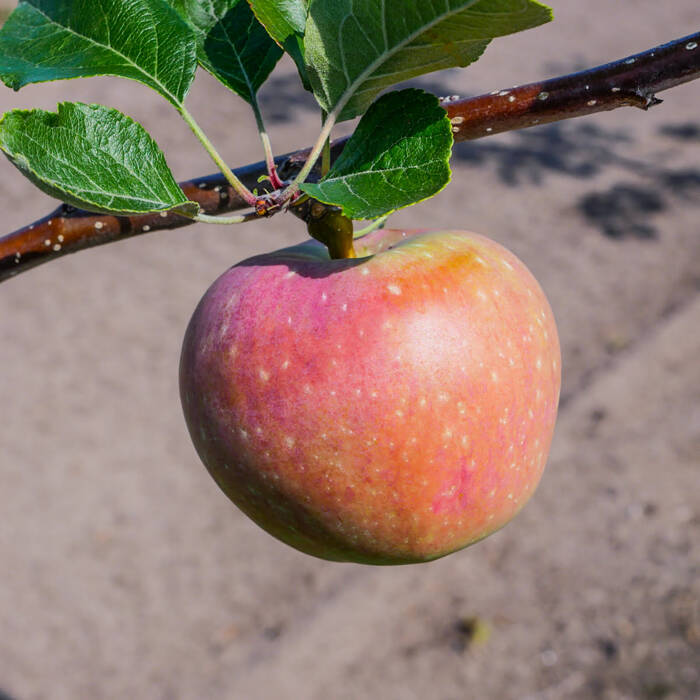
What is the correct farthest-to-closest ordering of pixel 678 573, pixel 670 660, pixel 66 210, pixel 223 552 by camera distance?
pixel 223 552, pixel 678 573, pixel 670 660, pixel 66 210

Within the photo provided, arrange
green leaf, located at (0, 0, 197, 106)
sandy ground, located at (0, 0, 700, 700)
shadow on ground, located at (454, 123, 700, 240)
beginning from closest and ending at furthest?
green leaf, located at (0, 0, 197, 106), sandy ground, located at (0, 0, 700, 700), shadow on ground, located at (454, 123, 700, 240)

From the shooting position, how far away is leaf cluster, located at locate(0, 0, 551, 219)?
1.78 ft

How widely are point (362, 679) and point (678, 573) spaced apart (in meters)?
0.94

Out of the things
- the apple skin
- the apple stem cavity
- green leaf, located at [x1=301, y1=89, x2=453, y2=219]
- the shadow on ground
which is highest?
green leaf, located at [x1=301, y1=89, x2=453, y2=219]

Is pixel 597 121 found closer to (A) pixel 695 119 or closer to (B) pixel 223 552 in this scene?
(A) pixel 695 119

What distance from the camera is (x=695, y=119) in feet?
14.8

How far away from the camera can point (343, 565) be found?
260cm

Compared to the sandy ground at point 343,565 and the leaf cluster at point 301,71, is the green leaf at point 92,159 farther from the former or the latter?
the sandy ground at point 343,565

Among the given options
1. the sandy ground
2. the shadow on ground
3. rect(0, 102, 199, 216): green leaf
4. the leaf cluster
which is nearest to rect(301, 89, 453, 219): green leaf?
the leaf cluster

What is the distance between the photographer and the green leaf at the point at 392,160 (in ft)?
1.79

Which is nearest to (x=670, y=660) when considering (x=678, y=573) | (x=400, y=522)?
(x=678, y=573)

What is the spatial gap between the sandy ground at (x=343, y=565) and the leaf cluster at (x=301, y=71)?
197 cm

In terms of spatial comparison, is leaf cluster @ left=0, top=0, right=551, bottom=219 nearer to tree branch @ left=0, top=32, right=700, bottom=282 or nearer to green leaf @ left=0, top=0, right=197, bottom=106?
green leaf @ left=0, top=0, right=197, bottom=106

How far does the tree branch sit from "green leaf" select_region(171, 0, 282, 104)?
0.25ft
